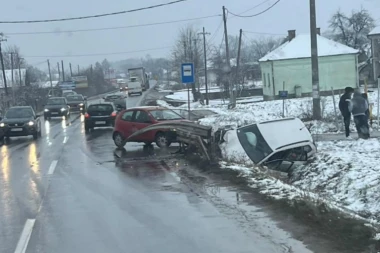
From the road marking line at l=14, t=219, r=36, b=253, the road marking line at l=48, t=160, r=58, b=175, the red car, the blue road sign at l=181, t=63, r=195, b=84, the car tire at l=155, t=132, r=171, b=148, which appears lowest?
the road marking line at l=48, t=160, r=58, b=175

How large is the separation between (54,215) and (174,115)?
12.0 metres

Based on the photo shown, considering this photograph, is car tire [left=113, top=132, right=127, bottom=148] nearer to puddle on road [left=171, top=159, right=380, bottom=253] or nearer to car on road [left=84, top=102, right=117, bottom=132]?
puddle on road [left=171, top=159, right=380, bottom=253]

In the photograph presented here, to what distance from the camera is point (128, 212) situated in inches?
357

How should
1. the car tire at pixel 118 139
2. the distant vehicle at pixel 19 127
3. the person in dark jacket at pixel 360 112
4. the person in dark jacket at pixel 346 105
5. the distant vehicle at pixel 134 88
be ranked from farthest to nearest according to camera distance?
the distant vehicle at pixel 134 88, the distant vehicle at pixel 19 127, the car tire at pixel 118 139, the person in dark jacket at pixel 346 105, the person in dark jacket at pixel 360 112

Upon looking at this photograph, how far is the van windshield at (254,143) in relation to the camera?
1398cm

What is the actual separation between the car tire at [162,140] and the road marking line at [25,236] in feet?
35.7

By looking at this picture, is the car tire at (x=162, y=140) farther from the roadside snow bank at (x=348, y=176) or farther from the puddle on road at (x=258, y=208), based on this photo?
the roadside snow bank at (x=348, y=176)

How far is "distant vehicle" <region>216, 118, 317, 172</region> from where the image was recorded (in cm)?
1388

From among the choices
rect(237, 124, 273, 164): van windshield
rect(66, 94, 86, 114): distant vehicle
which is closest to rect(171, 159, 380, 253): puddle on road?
rect(237, 124, 273, 164): van windshield

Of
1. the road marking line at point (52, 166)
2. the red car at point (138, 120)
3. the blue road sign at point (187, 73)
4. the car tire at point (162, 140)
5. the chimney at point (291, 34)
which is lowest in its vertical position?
the road marking line at point (52, 166)

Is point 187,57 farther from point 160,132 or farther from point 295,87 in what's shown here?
point 160,132

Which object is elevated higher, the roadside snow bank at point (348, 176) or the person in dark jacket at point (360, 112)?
the person in dark jacket at point (360, 112)

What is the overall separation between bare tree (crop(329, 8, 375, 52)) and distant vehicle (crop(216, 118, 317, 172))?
79.5 metres

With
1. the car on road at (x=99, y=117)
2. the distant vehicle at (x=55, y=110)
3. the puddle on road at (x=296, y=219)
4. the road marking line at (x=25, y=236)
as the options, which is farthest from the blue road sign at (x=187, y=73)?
the distant vehicle at (x=55, y=110)
